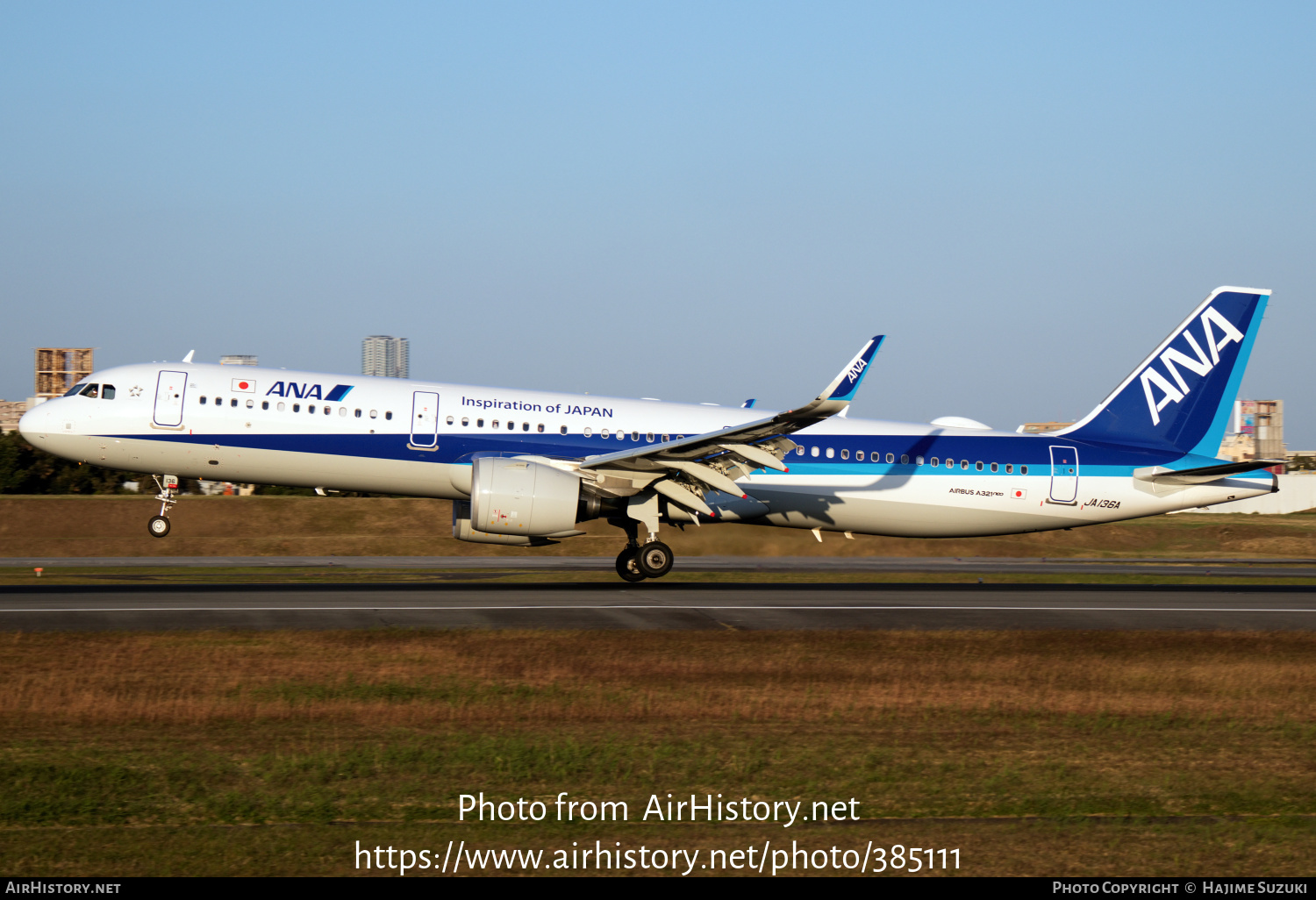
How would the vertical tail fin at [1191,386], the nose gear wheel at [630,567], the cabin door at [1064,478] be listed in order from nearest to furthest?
1. the nose gear wheel at [630,567]
2. the cabin door at [1064,478]
3. the vertical tail fin at [1191,386]

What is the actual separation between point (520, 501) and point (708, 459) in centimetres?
423

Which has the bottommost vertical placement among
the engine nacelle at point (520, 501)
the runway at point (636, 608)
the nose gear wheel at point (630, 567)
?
the runway at point (636, 608)

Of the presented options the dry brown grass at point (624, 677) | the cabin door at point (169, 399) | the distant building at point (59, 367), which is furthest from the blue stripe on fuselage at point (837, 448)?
the distant building at point (59, 367)

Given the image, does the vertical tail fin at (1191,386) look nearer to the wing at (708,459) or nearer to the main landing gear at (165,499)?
the wing at (708,459)

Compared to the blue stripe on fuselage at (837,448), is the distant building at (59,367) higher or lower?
higher

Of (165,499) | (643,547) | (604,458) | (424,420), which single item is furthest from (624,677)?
(165,499)

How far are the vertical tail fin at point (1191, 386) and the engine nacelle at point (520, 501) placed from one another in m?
14.0

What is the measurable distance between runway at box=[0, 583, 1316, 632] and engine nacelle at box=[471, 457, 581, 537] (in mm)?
1342

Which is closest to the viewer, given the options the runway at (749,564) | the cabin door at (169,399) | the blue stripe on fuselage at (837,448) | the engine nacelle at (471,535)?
the engine nacelle at (471,535)

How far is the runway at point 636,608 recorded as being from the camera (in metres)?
18.6

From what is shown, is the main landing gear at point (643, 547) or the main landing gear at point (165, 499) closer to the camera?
the main landing gear at point (643, 547)

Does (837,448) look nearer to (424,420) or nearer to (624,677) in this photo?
(424,420)
